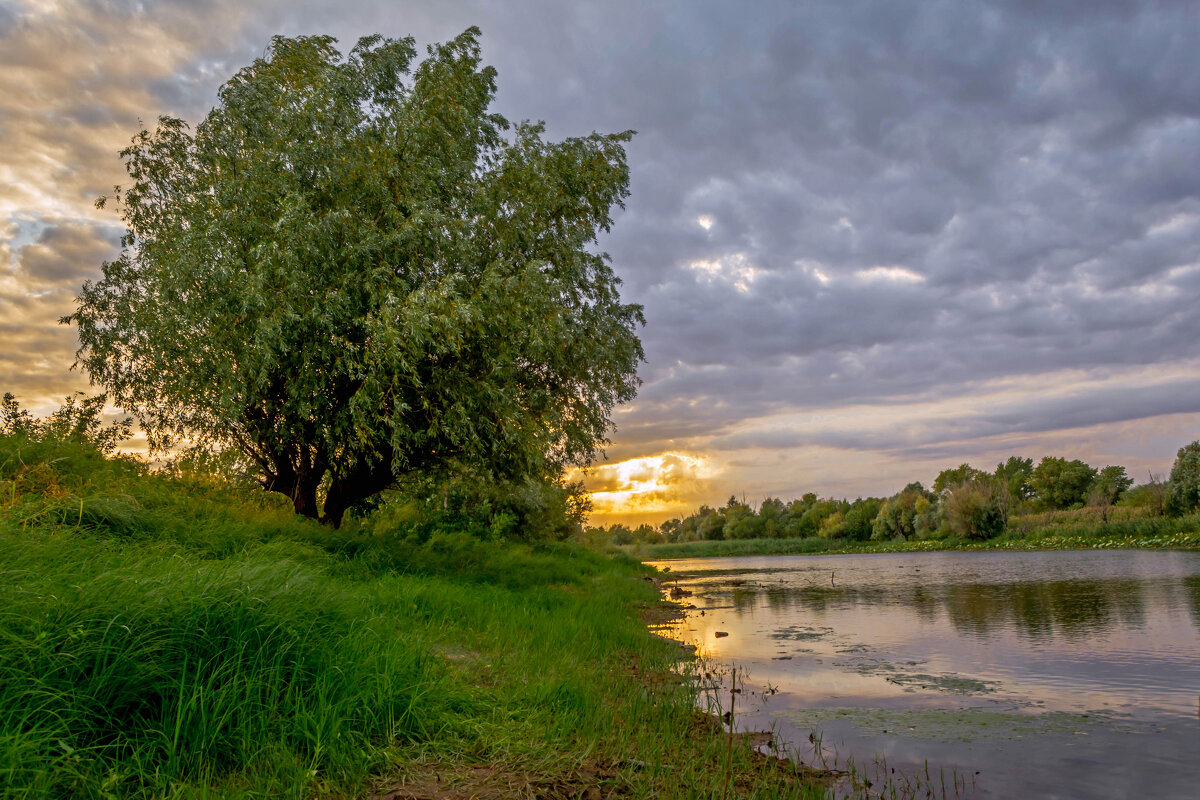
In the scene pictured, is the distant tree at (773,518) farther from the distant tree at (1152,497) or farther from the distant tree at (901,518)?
the distant tree at (1152,497)

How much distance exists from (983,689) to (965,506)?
81.7 metres

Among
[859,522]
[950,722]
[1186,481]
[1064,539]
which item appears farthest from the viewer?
[859,522]

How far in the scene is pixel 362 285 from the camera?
1442 centimetres

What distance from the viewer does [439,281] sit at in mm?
14766

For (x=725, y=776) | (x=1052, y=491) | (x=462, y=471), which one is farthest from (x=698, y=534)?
(x=725, y=776)

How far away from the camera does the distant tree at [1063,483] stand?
310ft

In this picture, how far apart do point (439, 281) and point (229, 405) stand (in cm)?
523

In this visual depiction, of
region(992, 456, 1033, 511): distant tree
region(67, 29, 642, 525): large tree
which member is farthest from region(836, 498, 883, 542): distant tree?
region(67, 29, 642, 525): large tree

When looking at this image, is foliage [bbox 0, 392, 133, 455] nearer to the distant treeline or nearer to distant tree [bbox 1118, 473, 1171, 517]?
the distant treeline

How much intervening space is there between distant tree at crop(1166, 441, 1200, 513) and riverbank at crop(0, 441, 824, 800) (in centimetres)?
6813

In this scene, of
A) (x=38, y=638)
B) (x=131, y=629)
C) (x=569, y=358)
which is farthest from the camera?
(x=569, y=358)

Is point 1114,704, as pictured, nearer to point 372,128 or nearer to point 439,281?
point 439,281

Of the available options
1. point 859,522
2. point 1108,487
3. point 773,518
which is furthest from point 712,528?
point 1108,487

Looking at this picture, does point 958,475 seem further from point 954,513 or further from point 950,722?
point 950,722
